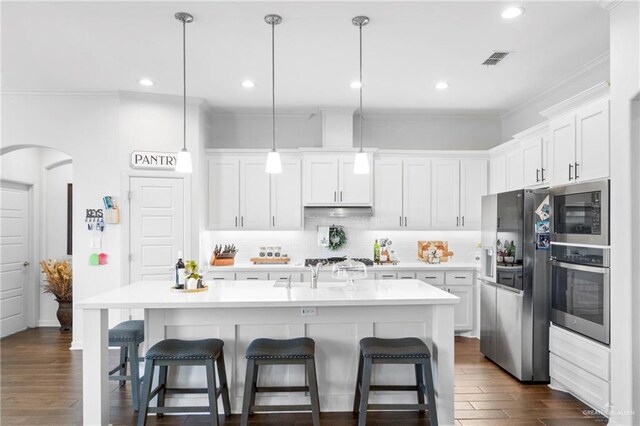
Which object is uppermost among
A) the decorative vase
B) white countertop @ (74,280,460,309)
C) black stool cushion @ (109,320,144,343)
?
white countertop @ (74,280,460,309)

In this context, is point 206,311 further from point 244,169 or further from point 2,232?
point 2,232

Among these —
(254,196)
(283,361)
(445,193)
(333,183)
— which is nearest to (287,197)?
(254,196)

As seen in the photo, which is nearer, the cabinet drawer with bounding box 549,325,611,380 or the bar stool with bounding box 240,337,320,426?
the bar stool with bounding box 240,337,320,426

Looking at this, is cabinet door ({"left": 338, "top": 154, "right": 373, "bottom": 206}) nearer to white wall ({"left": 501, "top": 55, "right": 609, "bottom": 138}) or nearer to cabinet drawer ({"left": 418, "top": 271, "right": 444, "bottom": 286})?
cabinet drawer ({"left": 418, "top": 271, "right": 444, "bottom": 286})

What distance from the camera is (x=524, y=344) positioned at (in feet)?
12.4

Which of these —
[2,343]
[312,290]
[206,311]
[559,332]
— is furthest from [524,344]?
[2,343]

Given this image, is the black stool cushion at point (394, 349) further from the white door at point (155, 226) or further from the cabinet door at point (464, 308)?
the white door at point (155, 226)

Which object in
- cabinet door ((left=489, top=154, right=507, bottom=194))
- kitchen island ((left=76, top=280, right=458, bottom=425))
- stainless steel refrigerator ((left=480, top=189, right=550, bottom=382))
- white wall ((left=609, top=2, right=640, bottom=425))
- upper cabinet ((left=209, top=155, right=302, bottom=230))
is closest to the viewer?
white wall ((left=609, top=2, right=640, bottom=425))

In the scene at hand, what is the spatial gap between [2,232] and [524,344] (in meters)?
6.34

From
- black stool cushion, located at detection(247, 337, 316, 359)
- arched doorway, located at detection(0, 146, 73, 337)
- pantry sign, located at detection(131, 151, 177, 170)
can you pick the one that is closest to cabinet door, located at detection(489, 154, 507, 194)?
black stool cushion, located at detection(247, 337, 316, 359)

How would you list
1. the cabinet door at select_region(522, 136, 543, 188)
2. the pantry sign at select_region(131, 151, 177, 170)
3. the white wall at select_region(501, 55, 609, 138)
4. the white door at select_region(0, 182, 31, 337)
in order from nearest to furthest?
the white wall at select_region(501, 55, 609, 138) → the cabinet door at select_region(522, 136, 543, 188) → the pantry sign at select_region(131, 151, 177, 170) → the white door at select_region(0, 182, 31, 337)

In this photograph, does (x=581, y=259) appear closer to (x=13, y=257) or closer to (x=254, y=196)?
(x=254, y=196)

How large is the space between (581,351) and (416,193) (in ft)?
9.26

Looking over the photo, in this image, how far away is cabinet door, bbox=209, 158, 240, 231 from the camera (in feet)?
17.8
